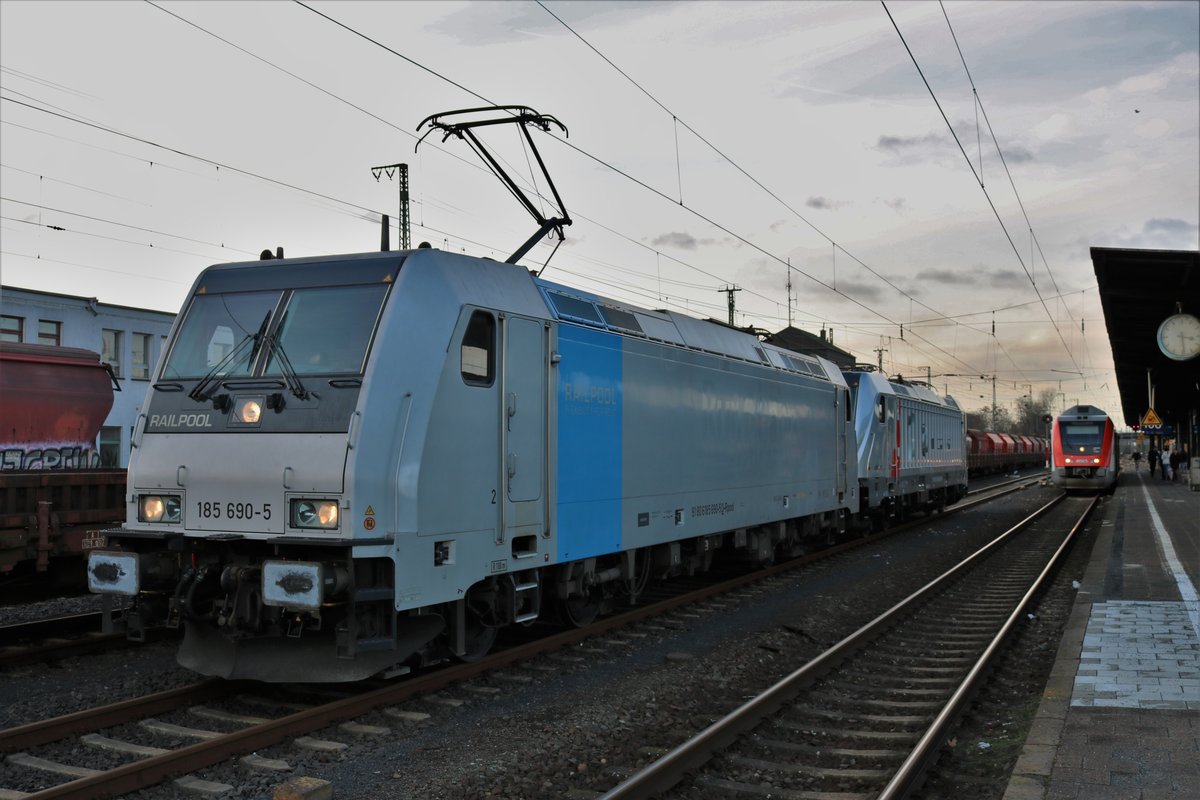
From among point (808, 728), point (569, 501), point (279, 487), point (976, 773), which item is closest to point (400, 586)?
point (279, 487)

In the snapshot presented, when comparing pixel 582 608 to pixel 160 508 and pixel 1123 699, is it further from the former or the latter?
pixel 1123 699

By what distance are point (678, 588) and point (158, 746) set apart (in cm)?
827

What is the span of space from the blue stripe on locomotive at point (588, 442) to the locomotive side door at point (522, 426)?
309 millimetres

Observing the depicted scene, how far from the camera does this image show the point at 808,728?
7125 mm

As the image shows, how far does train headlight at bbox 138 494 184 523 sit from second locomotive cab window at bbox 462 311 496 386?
230 centimetres

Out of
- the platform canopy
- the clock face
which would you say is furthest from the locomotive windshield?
→ the clock face

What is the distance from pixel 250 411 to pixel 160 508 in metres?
1.02

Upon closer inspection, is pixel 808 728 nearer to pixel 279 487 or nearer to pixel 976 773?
pixel 976 773

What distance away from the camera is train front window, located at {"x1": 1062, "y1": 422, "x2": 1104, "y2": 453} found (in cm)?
3625

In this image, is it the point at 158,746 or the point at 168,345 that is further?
the point at 168,345

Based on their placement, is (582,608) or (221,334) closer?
(221,334)

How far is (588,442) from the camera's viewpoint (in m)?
9.36

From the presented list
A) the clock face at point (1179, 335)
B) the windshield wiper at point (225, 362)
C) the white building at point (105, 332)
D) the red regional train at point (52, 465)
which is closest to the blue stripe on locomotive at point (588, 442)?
the windshield wiper at point (225, 362)

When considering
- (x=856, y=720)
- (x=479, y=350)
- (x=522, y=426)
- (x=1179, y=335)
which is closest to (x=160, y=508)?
(x=479, y=350)
